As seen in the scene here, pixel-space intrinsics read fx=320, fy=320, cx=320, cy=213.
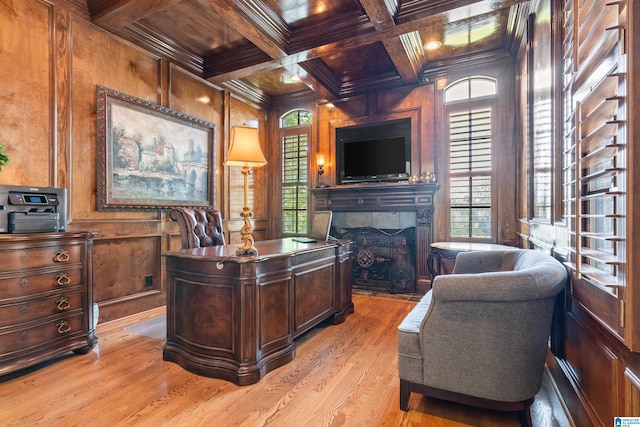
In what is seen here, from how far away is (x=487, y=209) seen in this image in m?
3.96

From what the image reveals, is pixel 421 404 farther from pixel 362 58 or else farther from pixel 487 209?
pixel 362 58

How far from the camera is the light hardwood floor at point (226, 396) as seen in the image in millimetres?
1675

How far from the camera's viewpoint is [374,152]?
466cm

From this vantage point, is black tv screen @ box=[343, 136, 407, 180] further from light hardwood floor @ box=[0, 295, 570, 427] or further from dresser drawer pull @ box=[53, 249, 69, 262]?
dresser drawer pull @ box=[53, 249, 69, 262]

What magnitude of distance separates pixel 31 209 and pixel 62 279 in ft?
1.78

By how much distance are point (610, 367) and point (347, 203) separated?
3691 mm

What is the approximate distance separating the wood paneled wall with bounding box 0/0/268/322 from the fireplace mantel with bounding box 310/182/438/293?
2.36 metres

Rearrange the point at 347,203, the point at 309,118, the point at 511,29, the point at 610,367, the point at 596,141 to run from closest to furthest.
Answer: the point at 610,367
the point at 596,141
the point at 511,29
the point at 347,203
the point at 309,118

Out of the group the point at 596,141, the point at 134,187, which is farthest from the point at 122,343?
the point at 596,141

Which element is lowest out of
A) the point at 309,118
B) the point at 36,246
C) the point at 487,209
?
the point at 36,246

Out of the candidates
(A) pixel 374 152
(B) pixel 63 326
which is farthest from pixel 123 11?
(A) pixel 374 152

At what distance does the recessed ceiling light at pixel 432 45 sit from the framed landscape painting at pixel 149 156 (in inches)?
115

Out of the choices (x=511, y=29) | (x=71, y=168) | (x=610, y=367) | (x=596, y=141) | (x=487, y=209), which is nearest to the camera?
(x=610, y=367)

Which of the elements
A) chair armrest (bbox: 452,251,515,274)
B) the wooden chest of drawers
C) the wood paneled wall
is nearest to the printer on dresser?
the wooden chest of drawers
